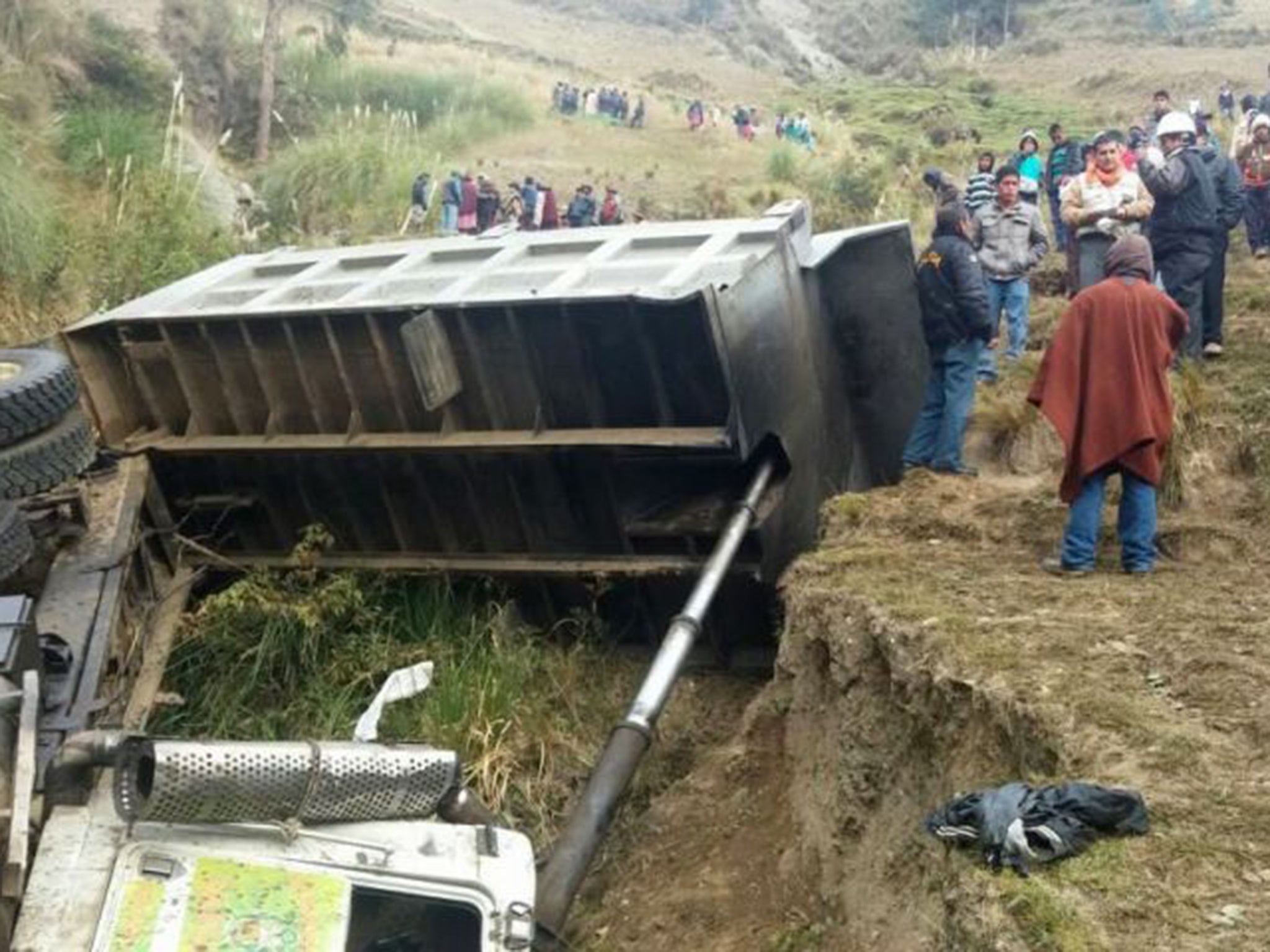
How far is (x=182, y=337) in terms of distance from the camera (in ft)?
25.0

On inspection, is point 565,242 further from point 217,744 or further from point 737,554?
point 217,744

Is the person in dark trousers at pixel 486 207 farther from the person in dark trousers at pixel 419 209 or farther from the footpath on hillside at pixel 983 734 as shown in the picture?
the footpath on hillside at pixel 983 734

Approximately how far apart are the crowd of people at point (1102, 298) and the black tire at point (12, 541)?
4.07 m

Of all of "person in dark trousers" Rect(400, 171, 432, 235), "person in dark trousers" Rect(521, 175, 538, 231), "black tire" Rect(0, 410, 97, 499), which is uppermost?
"black tire" Rect(0, 410, 97, 499)

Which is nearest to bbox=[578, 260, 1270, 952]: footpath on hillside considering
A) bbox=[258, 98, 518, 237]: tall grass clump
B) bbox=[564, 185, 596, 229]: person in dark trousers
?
bbox=[564, 185, 596, 229]: person in dark trousers

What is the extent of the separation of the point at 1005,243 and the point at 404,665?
476 cm

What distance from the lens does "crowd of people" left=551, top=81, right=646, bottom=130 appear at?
103ft

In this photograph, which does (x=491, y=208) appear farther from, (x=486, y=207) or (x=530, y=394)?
(x=530, y=394)

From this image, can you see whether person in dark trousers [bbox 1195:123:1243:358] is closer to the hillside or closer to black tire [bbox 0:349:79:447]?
the hillside

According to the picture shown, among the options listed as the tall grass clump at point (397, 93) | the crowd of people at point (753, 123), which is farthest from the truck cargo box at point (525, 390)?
the crowd of people at point (753, 123)

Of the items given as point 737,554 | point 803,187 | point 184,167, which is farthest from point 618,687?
point 803,187

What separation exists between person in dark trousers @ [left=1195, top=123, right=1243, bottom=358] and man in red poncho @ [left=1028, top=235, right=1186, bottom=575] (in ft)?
8.61

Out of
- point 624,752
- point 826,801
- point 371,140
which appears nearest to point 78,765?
point 624,752

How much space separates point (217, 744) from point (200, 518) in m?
3.95
